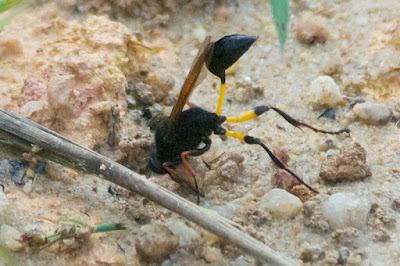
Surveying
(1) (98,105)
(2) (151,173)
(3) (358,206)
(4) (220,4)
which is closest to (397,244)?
(3) (358,206)

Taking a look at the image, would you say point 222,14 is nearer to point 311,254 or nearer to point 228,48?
point 228,48

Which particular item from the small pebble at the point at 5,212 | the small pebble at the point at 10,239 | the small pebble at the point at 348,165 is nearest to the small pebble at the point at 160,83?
the small pebble at the point at 348,165

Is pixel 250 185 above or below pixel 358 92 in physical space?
below

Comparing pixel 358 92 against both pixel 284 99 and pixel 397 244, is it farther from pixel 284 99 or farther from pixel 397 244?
pixel 397 244

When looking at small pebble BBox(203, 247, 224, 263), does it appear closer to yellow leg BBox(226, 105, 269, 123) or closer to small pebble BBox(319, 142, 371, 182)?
small pebble BBox(319, 142, 371, 182)

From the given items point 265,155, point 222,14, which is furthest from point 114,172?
point 222,14

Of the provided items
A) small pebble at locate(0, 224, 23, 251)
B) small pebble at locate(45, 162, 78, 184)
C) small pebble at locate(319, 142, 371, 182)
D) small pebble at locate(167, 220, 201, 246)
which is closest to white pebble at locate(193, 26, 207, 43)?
small pebble at locate(319, 142, 371, 182)
